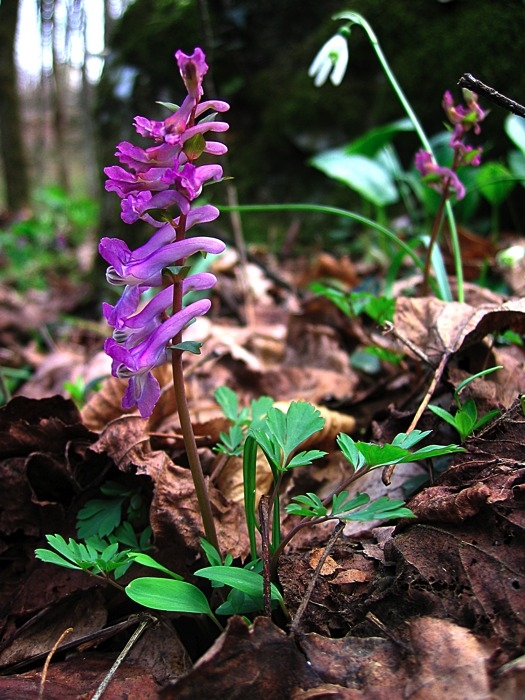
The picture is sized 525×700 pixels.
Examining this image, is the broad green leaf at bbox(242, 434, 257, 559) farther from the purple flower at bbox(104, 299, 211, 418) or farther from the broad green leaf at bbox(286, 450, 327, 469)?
the purple flower at bbox(104, 299, 211, 418)

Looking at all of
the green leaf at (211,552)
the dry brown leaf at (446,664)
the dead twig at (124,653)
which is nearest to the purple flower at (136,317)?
the green leaf at (211,552)

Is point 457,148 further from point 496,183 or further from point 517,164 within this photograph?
point 517,164

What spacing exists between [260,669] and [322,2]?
16.5 ft

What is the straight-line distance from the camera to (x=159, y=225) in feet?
3.35

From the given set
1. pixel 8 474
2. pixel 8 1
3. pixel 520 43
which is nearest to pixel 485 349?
pixel 8 474

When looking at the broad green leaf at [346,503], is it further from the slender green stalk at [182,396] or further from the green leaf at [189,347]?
the green leaf at [189,347]

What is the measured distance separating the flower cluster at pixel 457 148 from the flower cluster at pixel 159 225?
3.02 ft

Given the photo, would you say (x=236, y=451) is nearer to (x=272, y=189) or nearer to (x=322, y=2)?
(x=272, y=189)

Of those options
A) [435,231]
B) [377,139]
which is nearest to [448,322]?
[435,231]

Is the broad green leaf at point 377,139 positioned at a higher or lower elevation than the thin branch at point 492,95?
lower

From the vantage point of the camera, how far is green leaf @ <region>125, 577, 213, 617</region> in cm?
94

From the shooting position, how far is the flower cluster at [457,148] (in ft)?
5.20

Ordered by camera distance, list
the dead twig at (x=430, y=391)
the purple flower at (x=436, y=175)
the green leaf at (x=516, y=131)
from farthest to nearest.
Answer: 1. the green leaf at (x=516, y=131)
2. the purple flower at (x=436, y=175)
3. the dead twig at (x=430, y=391)

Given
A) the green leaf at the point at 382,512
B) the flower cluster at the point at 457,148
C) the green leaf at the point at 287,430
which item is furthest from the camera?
the flower cluster at the point at 457,148
